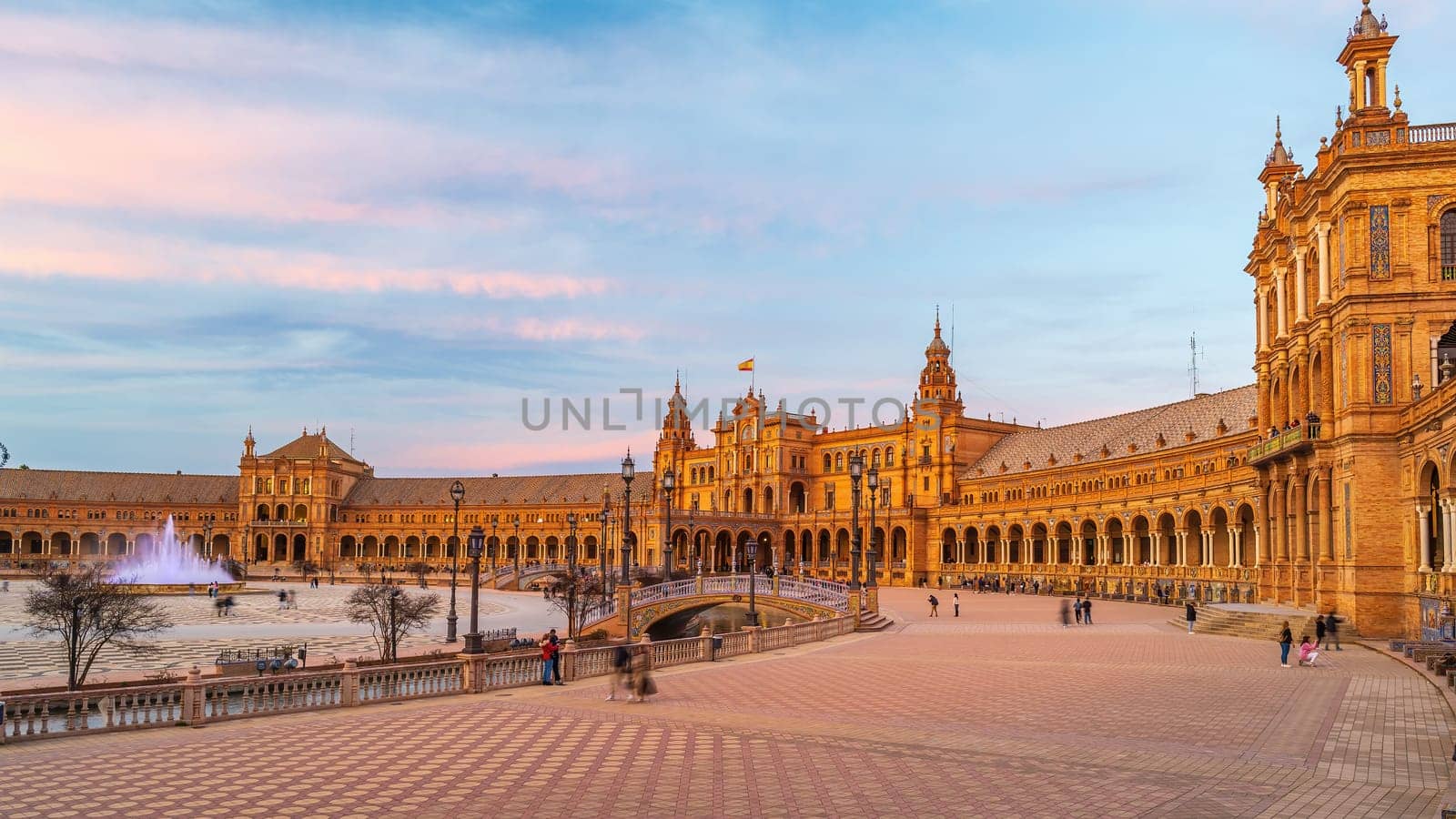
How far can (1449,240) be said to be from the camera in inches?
1505

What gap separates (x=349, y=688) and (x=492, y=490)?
13375 cm

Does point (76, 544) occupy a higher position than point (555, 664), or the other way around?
point (555, 664)

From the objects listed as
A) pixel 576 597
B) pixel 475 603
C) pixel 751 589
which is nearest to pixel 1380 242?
pixel 751 589

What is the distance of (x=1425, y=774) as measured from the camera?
15.5 m

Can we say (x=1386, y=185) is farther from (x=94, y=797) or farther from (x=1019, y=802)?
(x=94, y=797)

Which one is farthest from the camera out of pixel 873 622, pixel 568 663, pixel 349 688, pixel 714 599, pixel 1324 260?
pixel 714 599

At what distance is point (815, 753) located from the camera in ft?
55.1

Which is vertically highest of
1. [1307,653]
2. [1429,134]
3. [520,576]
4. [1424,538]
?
[1429,134]

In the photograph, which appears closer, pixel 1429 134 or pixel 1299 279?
pixel 1429 134

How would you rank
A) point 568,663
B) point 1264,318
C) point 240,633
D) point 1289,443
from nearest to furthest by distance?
1. point 568,663
2. point 1289,443
3. point 1264,318
4. point 240,633

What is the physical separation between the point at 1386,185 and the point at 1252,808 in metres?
31.8

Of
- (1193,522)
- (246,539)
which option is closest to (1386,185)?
(1193,522)

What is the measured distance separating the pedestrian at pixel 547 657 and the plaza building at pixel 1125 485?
50.2ft

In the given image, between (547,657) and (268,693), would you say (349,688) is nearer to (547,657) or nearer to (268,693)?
(268,693)
